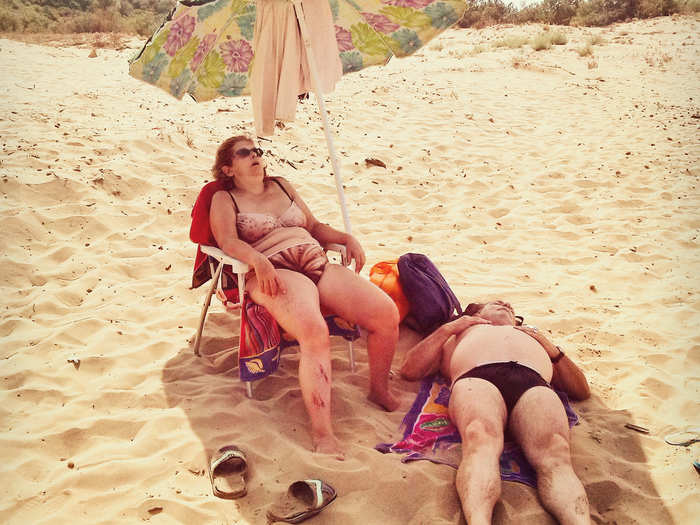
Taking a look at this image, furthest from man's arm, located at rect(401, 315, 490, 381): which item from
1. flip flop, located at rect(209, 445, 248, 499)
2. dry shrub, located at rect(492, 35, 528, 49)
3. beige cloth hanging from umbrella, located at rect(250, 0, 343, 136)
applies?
dry shrub, located at rect(492, 35, 528, 49)

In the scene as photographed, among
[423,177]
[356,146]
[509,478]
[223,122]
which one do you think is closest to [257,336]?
[509,478]

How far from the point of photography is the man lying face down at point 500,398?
7.27 ft

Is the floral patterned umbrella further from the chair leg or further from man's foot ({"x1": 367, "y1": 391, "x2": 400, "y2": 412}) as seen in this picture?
man's foot ({"x1": 367, "y1": 391, "x2": 400, "y2": 412})

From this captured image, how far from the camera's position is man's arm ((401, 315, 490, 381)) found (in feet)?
10.2

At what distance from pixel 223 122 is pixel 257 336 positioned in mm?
5647

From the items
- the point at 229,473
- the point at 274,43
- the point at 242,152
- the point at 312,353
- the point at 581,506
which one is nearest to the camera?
the point at 581,506

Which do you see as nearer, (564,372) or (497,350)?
(497,350)

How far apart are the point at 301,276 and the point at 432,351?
87 centimetres

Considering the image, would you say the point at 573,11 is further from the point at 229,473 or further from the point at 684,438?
the point at 229,473

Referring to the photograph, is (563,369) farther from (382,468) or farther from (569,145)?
(569,145)

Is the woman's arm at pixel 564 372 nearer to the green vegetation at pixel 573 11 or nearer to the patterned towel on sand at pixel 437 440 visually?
the patterned towel on sand at pixel 437 440

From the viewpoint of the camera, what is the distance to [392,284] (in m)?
3.91

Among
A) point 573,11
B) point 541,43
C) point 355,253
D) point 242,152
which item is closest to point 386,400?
point 355,253

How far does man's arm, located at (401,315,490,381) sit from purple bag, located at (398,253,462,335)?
0.53 metres
